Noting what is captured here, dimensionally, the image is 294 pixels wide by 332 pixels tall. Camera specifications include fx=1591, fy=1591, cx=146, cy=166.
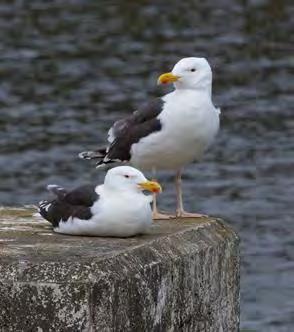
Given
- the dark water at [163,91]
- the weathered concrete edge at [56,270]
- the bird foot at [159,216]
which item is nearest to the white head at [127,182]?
the weathered concrete edge at [56,270]

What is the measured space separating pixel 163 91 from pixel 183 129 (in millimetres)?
10727

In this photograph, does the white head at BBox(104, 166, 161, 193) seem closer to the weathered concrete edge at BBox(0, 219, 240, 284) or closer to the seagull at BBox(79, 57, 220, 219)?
the weathered concrete edge at BBox(0, 219, 240, 284)

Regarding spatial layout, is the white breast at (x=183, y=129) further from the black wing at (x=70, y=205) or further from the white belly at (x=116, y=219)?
the white belly at (x=116, y=219)

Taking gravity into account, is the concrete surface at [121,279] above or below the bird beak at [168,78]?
below

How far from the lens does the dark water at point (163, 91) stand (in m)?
14.8

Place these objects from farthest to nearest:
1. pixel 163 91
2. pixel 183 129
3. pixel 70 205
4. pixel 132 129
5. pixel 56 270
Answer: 1. pixel 163 91
2. pixel 132 129
3. pixel 183 129
4. pixel 70 205
5. pixel 56 270

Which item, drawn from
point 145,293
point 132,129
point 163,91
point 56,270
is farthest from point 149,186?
point 163,91

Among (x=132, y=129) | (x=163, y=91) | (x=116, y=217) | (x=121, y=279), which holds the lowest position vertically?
(x=163, y=91)

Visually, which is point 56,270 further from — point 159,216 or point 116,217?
point 159,216

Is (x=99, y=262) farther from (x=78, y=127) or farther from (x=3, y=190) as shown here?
(x=78, y=127)

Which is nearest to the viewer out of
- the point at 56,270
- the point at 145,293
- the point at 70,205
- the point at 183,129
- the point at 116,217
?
the point at 56,270

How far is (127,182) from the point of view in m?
7.71

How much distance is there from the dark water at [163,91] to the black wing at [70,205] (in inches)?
170

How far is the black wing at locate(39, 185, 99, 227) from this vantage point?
25.4 ft
